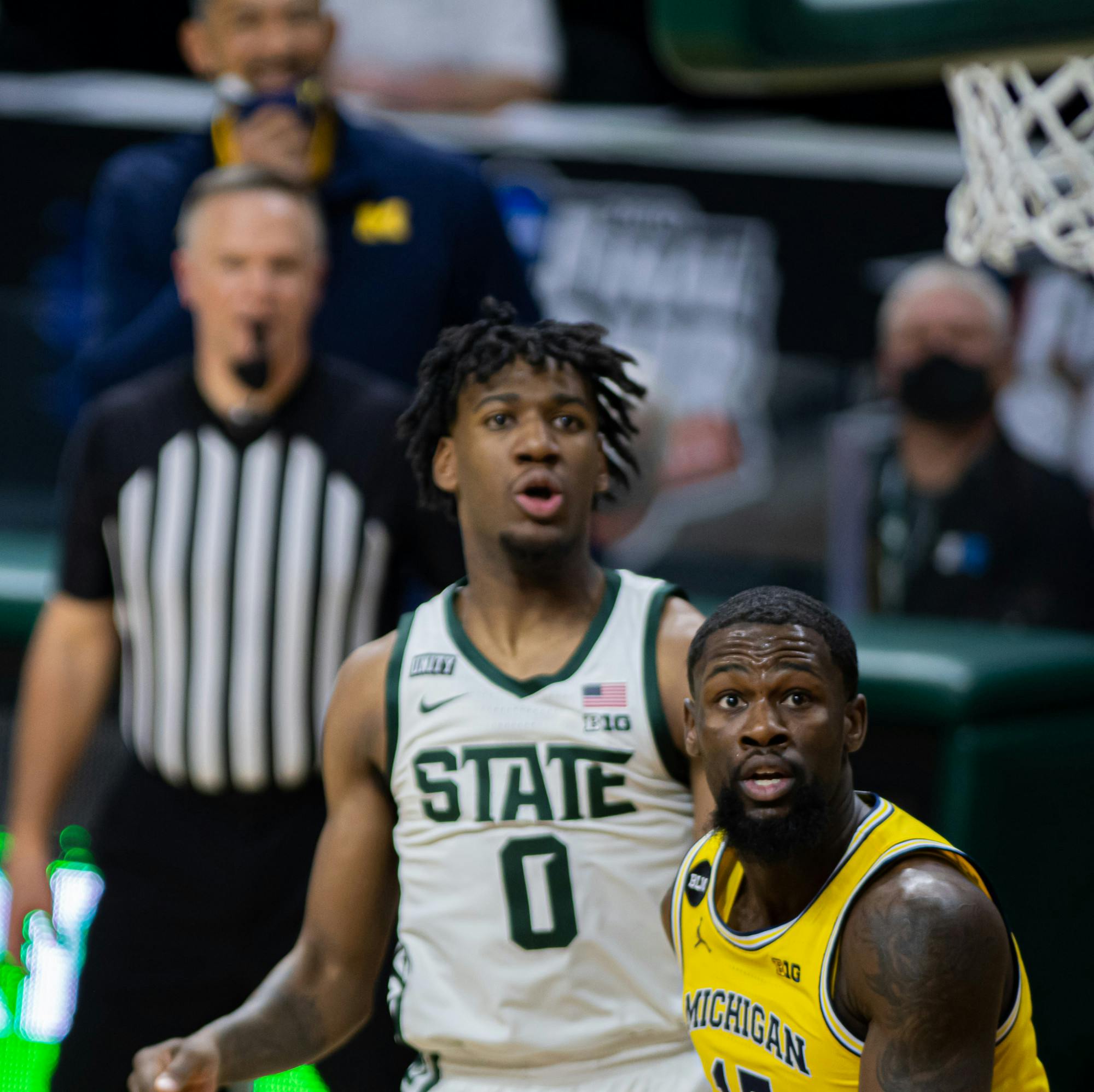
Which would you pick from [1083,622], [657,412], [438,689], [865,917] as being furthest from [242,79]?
[1083,622]

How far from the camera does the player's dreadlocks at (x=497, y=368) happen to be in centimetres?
260

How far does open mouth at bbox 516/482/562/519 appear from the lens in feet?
8.19

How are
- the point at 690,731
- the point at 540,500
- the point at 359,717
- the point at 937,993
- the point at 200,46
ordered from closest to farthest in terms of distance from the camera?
the point at 937,993 → the point at 690,731 → the point at 540,500 → the point at 359,717 → the point at 200,46

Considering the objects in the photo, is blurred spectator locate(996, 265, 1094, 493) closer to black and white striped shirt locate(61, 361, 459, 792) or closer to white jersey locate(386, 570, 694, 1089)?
black and white striped shirt locate(61, 361, 459, 792)

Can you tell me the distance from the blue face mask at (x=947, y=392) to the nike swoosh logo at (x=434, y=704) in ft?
12.7

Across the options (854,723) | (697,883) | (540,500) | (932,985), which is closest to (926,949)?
(932,985)

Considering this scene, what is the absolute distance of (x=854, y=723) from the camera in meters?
2.12

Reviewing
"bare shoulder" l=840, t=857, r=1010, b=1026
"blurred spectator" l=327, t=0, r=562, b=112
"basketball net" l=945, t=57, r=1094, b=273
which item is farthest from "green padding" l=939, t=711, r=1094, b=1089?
"blurred spectator" l=327, t=0, r=562, b=112

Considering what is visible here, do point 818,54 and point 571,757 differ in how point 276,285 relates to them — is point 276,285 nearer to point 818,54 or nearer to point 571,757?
point 818,54

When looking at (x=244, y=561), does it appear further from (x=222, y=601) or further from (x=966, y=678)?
(x=966, y=678)

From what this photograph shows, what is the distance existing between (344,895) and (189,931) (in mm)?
828

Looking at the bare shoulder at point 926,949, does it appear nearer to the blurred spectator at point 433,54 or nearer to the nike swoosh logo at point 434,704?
the nike swoosh logo at point 434,704

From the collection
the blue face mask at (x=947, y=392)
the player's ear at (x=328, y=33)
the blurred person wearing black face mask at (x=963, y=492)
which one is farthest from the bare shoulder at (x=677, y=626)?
the blue face mask at (x=947, y=392)

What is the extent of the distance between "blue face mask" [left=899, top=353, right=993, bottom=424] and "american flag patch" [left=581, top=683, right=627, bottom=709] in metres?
3.80
